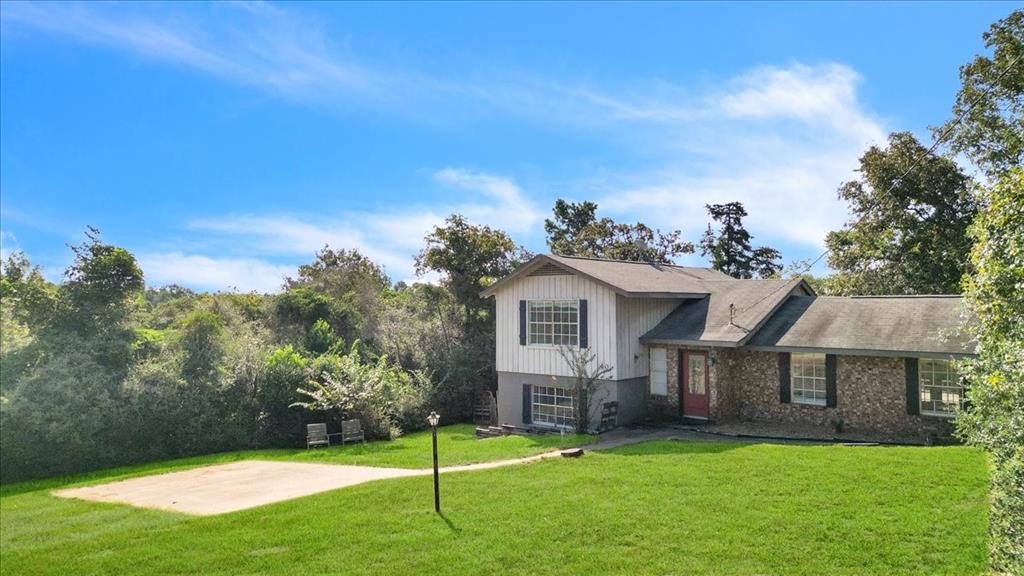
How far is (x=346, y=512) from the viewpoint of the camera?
1049cm

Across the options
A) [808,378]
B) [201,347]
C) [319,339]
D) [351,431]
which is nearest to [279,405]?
[351,431]

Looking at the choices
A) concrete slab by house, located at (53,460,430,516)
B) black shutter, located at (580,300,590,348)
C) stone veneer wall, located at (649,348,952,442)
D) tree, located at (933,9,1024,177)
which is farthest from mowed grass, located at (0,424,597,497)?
tree, located at (933,9,1024,177)

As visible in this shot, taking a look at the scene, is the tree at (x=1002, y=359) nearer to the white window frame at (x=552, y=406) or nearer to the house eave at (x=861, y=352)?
the house eave at (x=861, y=352)

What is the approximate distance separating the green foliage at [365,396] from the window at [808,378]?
42.4ft

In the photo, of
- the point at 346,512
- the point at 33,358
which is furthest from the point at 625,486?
the point at 33,358

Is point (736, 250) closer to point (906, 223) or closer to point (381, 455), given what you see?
point (906, 223)

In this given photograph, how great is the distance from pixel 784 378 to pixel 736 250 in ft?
123

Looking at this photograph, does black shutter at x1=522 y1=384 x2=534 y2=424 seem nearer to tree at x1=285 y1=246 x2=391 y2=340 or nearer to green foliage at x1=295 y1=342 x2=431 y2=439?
green foliage at x1=295 y1=342 x2=431 y2=439

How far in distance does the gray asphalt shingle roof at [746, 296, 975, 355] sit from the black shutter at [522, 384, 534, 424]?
7024 mm

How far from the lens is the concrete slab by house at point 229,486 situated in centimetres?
1242

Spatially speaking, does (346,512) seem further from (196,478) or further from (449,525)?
(196,478)

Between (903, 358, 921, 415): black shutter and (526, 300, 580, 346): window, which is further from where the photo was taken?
(526, 300, 580, 346): window

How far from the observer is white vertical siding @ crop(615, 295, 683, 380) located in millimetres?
18172

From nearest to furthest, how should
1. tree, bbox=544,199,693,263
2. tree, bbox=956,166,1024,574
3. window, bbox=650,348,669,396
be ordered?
tree, bbox=956,166,1024,574
window, bbox=650,348,669,396
tree, bbox=544,199,693,263
